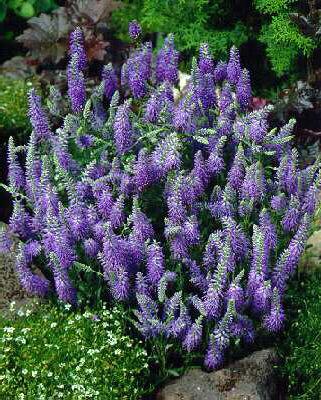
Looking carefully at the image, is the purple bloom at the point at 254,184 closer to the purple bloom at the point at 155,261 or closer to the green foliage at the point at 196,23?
the purple bloom at the point at 155,261

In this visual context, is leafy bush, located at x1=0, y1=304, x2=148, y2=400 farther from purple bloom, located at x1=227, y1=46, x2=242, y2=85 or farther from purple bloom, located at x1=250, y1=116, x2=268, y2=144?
purple bloom, located at x1=227, y1=46, x2=242, y2=85

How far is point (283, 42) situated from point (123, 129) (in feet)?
7.90

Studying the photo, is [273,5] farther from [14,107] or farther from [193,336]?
[193,336]

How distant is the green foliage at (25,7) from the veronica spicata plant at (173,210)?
278cm

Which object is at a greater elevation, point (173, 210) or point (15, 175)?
point (173, 210)

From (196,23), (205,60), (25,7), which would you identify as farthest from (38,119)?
(25,7)

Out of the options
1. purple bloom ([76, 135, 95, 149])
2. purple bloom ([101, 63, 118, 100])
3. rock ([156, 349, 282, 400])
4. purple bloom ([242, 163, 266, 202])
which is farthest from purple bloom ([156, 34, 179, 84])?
rock ([156, 349, 282, 400])

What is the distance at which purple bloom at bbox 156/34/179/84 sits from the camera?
401 centimetres

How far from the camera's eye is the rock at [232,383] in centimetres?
333

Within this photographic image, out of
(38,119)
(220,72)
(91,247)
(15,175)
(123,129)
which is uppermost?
(220,72)

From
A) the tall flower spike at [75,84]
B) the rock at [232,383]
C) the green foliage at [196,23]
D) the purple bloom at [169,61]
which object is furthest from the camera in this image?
the green foliage at [196,23]

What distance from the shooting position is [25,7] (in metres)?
6.53

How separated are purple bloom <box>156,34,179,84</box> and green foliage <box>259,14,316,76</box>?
1.45 meters

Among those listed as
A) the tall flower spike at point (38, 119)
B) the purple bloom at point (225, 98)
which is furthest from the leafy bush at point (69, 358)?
the purple bloom at point (225, 98)
